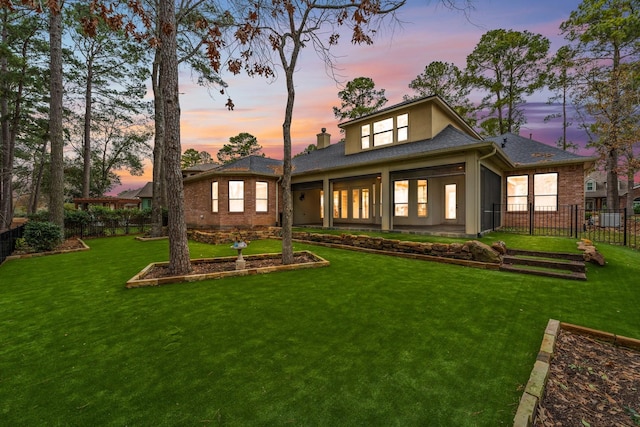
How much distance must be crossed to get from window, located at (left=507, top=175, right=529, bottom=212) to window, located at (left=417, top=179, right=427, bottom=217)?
420 centimetres

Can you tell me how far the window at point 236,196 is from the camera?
1404 centimetres

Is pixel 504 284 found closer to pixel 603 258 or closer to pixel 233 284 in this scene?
pixel 603 258

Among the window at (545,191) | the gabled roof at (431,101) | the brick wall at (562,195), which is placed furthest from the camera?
the window at (545,191)

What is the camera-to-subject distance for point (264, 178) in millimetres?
14828

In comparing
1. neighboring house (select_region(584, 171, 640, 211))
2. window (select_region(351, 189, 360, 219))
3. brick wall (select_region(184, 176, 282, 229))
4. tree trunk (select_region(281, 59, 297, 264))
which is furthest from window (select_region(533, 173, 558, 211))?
neighboring house (select_region(584, 171, 640, 211))

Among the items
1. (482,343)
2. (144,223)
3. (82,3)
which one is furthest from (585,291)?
(82,3)

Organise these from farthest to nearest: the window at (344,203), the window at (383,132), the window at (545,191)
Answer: the window at (344,203) < the window at (383,132) < the window at (545,191)

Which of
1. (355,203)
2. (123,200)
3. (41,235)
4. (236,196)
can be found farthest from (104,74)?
(355,203)

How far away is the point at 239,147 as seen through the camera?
39.2 meters

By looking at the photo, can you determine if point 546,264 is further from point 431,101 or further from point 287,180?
point 431,101

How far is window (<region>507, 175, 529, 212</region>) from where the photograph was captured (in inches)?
481

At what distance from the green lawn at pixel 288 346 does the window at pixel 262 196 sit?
30.5 ft

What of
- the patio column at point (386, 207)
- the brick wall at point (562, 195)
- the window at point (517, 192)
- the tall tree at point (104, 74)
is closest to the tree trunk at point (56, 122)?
the tall tree at point (104, 74)

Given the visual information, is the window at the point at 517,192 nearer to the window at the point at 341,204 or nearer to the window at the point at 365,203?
the window at the point at 365,203
